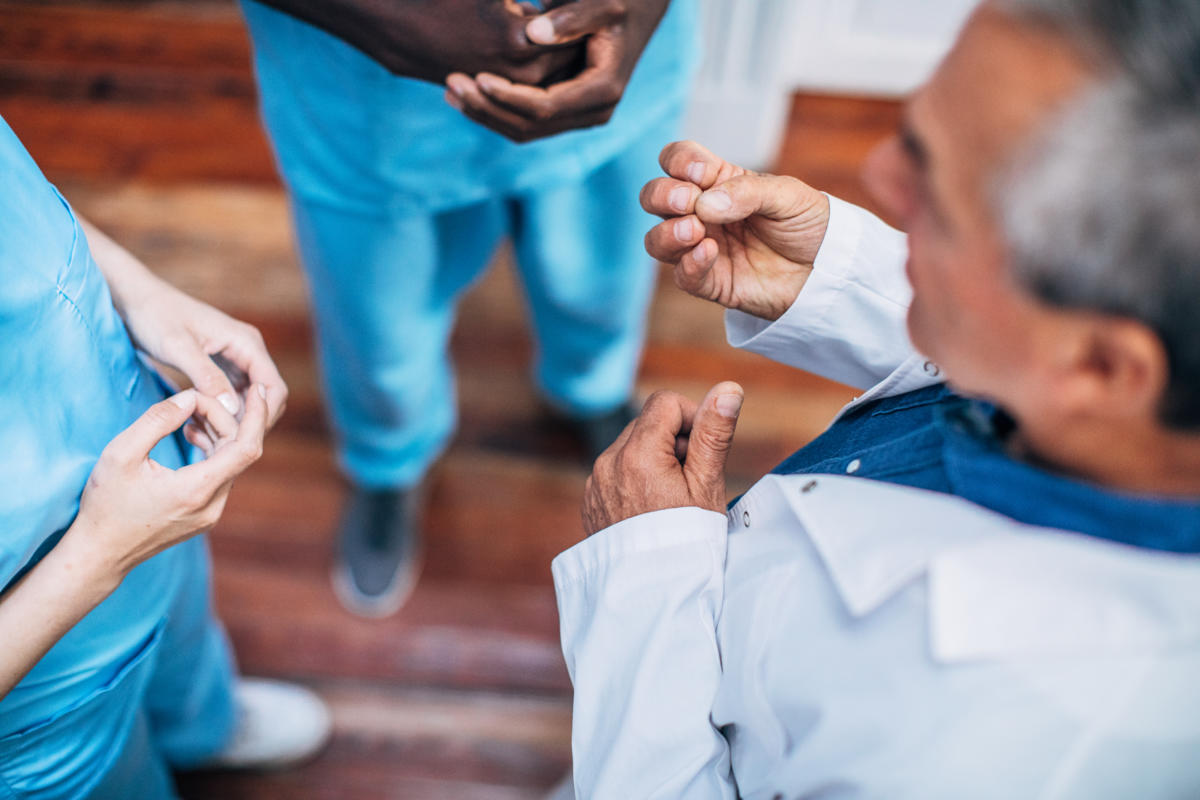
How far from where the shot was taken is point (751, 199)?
0.75 m

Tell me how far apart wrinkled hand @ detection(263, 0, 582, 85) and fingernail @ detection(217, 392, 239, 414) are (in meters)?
0.36

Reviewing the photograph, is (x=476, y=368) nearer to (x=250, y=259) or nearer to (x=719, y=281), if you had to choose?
(x=250, y=259)

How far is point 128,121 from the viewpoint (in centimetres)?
209

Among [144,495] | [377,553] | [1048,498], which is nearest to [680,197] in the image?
[1048,498]

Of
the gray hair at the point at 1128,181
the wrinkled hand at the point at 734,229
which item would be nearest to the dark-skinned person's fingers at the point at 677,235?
the wrinkled hand at the point at 734,229

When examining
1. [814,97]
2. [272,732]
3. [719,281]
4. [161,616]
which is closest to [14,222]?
[161,616]

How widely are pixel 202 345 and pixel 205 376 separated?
0.06 meters

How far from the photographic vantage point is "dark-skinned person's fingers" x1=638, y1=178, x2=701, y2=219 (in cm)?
75

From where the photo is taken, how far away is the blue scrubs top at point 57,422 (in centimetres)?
58

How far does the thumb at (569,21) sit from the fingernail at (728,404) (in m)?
0.39

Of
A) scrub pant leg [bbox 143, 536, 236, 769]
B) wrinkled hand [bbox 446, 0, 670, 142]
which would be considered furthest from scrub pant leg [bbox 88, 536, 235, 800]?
wrinkled hand [bbox 446, 0, 670, 142]

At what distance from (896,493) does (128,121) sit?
7.22 feet

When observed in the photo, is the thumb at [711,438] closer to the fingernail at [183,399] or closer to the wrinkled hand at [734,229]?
the wrinkled hand at [734,229]

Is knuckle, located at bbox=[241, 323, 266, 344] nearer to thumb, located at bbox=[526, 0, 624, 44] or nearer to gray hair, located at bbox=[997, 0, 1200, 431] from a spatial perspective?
thumb, located at bbox=[526, 0, 624, 44]
